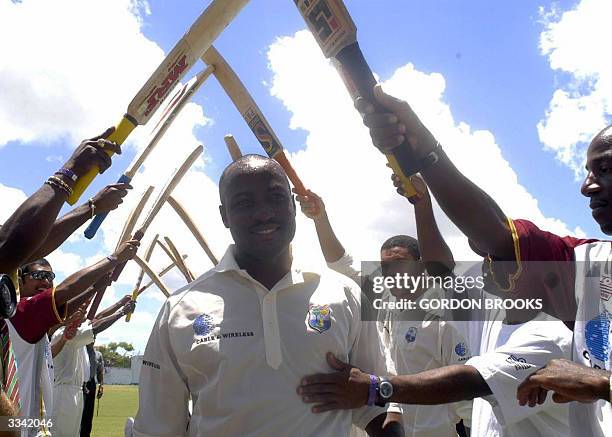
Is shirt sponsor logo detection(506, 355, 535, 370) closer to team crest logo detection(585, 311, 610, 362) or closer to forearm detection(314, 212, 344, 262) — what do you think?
team crest logo detection(585, 311, 610, 362)

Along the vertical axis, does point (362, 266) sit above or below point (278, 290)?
above

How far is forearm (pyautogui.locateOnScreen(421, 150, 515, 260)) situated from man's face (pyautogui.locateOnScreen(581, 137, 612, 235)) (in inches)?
14.6

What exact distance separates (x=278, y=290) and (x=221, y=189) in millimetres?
542

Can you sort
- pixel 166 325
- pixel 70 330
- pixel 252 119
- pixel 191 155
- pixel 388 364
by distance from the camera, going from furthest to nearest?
pixel 70 330 < pixel 191 155 < pixel 252 119 < pixel 388 364 < pixel 166 325

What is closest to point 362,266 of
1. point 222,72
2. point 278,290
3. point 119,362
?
point 222,72

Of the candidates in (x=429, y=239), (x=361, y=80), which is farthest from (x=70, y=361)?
(x=361, y=80)

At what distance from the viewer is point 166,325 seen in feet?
7.37

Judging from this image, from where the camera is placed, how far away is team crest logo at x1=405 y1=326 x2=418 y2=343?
4839 mm

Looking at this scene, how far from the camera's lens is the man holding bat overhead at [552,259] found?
6.49 ft

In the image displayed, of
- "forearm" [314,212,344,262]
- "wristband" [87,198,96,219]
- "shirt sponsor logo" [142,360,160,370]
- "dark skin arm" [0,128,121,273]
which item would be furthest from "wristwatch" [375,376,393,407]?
"wristband" [87,198,96,219]

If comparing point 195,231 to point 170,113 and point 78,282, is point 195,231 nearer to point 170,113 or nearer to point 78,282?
point 78,282

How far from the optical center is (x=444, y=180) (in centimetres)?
202

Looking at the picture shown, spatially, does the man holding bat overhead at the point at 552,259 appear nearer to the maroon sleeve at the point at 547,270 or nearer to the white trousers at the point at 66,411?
the maroon sleeve at the point at 547,270

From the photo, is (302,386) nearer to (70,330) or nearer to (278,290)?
(278,290)
